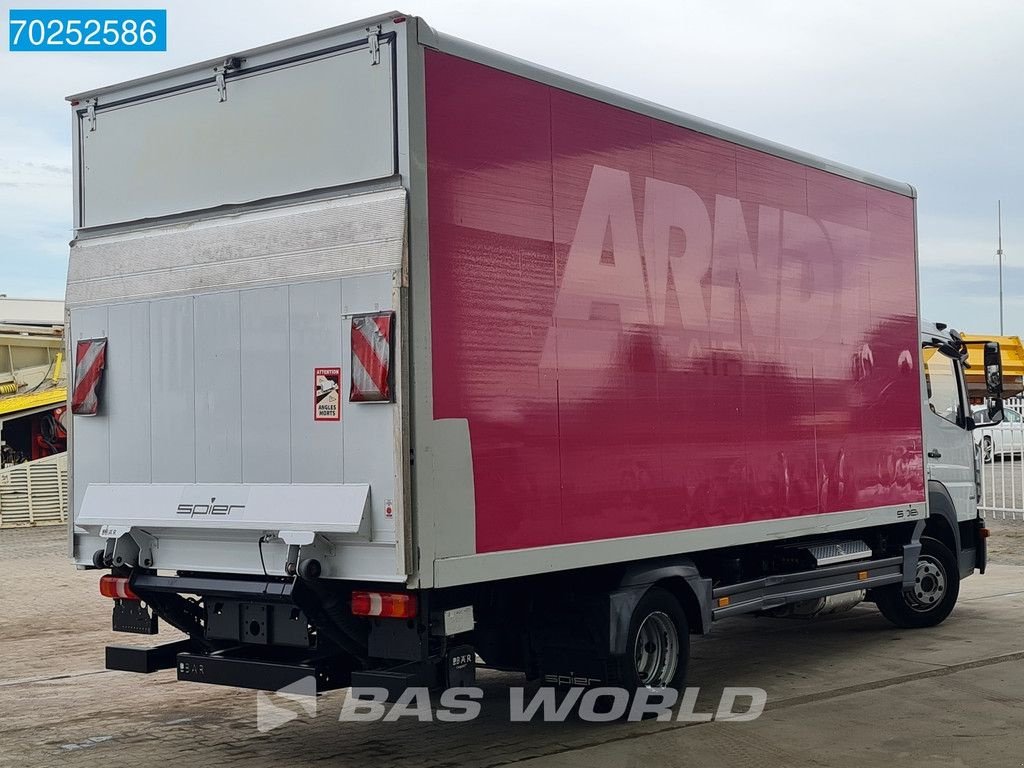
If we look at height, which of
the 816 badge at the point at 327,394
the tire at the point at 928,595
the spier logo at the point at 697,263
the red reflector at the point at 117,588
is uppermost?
the spier logo at the point at 697,263

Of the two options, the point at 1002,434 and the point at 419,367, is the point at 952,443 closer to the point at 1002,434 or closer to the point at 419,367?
the point at 419,367

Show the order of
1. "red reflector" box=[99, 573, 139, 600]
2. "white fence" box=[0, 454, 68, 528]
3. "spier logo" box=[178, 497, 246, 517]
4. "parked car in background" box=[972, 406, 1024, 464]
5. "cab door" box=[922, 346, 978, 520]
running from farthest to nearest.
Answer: "white fence" box=[0, 454, 68, 528] < "parked car in background" box=[972, 406, 1024, 464] < "cab door" box=[922, 346, 978, 520] < "red reflector" box=[99, 573, 139, 600] < "spier logo" box=[178, 497, 246, 517]

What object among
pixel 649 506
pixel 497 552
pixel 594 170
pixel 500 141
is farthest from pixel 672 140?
pixel 497 552

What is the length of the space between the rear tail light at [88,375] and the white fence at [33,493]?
17289 mm

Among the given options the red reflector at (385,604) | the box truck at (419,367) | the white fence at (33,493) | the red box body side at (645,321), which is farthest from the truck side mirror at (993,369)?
the white fence at (33,493)

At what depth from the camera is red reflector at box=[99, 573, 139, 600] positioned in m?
7.11

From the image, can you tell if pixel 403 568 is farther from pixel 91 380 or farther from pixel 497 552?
pixel 91 380

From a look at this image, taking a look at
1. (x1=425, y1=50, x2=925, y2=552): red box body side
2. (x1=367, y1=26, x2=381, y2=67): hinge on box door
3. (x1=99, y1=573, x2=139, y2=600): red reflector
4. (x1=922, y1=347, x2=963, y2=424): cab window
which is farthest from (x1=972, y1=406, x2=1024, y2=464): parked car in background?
(x1=99, y1=573, x2=139, y2=600): red reflector

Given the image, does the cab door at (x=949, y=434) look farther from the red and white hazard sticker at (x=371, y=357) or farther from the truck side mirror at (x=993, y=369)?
the red and white hazard sticker at (x=371, y=357)

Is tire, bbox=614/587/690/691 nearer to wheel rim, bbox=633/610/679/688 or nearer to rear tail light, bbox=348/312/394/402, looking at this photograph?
wheel rim, bbox=633/610/679/688

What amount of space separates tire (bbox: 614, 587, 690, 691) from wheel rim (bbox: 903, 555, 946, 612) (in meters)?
3.79

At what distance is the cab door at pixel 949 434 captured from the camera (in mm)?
10742

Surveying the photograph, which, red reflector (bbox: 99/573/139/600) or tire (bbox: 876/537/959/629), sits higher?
red reflector (bbox: 99/573/139/600)

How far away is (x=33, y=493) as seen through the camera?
2359 cm
